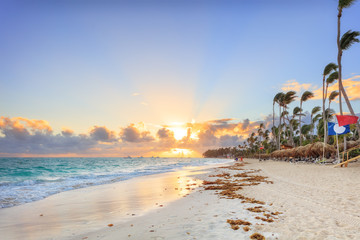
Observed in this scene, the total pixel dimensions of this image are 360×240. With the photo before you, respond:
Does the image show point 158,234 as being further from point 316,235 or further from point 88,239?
point 316,235

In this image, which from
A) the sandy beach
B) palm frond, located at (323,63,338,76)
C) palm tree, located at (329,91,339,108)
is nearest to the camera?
the sandy beach

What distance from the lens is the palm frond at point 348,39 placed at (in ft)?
91.6

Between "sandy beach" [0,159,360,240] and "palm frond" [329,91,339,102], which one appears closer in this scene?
"sandy beach" [0,159,360,240]

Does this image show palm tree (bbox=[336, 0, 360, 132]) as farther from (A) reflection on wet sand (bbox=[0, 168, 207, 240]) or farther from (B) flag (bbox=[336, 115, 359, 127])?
(A) reflection on wet sand (bbox=[0, 168, 207, 240])

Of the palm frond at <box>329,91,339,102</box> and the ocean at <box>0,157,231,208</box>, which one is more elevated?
the palm frond at <box>329,91,339,102</box>

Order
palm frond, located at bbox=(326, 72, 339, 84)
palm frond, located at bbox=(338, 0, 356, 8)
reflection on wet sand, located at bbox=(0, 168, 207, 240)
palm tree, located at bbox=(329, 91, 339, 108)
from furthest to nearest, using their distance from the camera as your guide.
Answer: palm tree, located at bbox=(329, 91, 339, 108)
palm frond, located at bbox=(326, 72, 339, 84)
palm frond, located at bbox=(338, 0, 356, 8)
reflection on wet sand, located at bbox=(0, 168, 207, 240)

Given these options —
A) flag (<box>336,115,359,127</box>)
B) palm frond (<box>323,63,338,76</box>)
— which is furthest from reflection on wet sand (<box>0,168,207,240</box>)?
palm frond (<box>323,63,338,76</box>)

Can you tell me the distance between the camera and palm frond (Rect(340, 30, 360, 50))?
27.9 m

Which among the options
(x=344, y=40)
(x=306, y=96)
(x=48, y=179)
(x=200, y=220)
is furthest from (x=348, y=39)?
(x=48, y=179)

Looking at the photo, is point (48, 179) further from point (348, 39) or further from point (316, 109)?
point (316, 109)

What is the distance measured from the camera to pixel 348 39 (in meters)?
28.3

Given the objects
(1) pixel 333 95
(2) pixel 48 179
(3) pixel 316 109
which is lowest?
(2) pixel 48 179

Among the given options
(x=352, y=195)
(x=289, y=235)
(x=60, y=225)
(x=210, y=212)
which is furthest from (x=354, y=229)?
(x=60, y=225)

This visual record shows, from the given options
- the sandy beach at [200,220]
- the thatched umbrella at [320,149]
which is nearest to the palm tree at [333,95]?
the thatched umbrella at [320,149]
